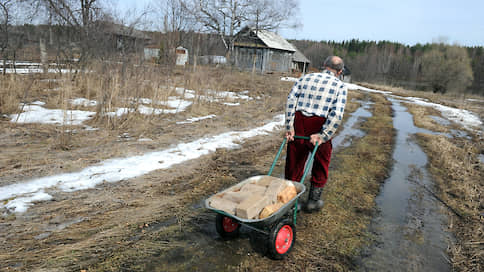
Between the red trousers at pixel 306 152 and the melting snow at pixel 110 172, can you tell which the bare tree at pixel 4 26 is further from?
the red trousers at pixel 306 152

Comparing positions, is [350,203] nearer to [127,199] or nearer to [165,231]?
[165,231]

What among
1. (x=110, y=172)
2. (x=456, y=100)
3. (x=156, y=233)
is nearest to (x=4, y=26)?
(x=110, y=172)

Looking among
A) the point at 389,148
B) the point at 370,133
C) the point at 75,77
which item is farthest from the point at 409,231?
the point at 75,77

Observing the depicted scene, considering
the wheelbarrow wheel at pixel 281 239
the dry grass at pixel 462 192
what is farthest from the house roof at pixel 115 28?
the dry grass at pixel 462 192

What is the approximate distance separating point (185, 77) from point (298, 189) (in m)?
9.31

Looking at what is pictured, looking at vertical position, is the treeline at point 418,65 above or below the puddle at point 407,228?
above

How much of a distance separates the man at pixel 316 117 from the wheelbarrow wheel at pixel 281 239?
1.04m

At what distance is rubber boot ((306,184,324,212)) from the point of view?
4.09m

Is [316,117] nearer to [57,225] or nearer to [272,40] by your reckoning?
[57,225]

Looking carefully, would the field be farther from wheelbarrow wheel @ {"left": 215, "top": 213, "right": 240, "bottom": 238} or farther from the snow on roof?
the snow on roof

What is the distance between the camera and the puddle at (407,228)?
3.27 metres

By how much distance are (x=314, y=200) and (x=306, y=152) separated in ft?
2.40

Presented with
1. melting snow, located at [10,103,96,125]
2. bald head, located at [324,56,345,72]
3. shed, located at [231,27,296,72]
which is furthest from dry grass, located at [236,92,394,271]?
shed, located at [231,27,296,72]

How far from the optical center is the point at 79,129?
7.39 metres
